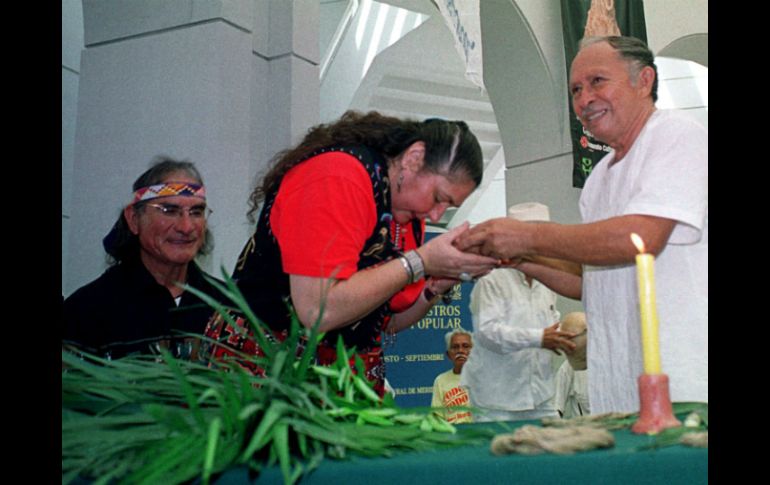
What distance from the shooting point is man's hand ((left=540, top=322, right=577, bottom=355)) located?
3836 mm

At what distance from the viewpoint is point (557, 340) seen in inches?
151

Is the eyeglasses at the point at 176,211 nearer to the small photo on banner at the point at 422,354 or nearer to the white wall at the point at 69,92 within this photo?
the white wall at the point at 69,92

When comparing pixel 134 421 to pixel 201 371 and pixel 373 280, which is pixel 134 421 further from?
pixel 373 280

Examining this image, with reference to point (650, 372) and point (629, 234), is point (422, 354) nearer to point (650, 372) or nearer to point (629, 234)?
point (629, 234)

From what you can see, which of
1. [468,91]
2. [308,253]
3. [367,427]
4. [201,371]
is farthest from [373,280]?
[468,91]

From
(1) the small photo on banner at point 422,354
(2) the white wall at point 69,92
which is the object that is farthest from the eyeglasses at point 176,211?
(1) the small photo on banner at point 422,354

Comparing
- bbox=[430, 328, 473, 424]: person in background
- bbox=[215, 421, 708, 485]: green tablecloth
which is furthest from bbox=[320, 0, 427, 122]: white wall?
bbox=[215, 421, 708, 485]: green tablecloth

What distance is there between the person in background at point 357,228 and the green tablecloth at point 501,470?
2.09 feet

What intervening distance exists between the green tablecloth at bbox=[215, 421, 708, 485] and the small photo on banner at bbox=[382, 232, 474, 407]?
196 inches

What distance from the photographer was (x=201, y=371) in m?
1.10

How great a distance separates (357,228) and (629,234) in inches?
20.8

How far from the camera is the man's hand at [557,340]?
12.6 feet
